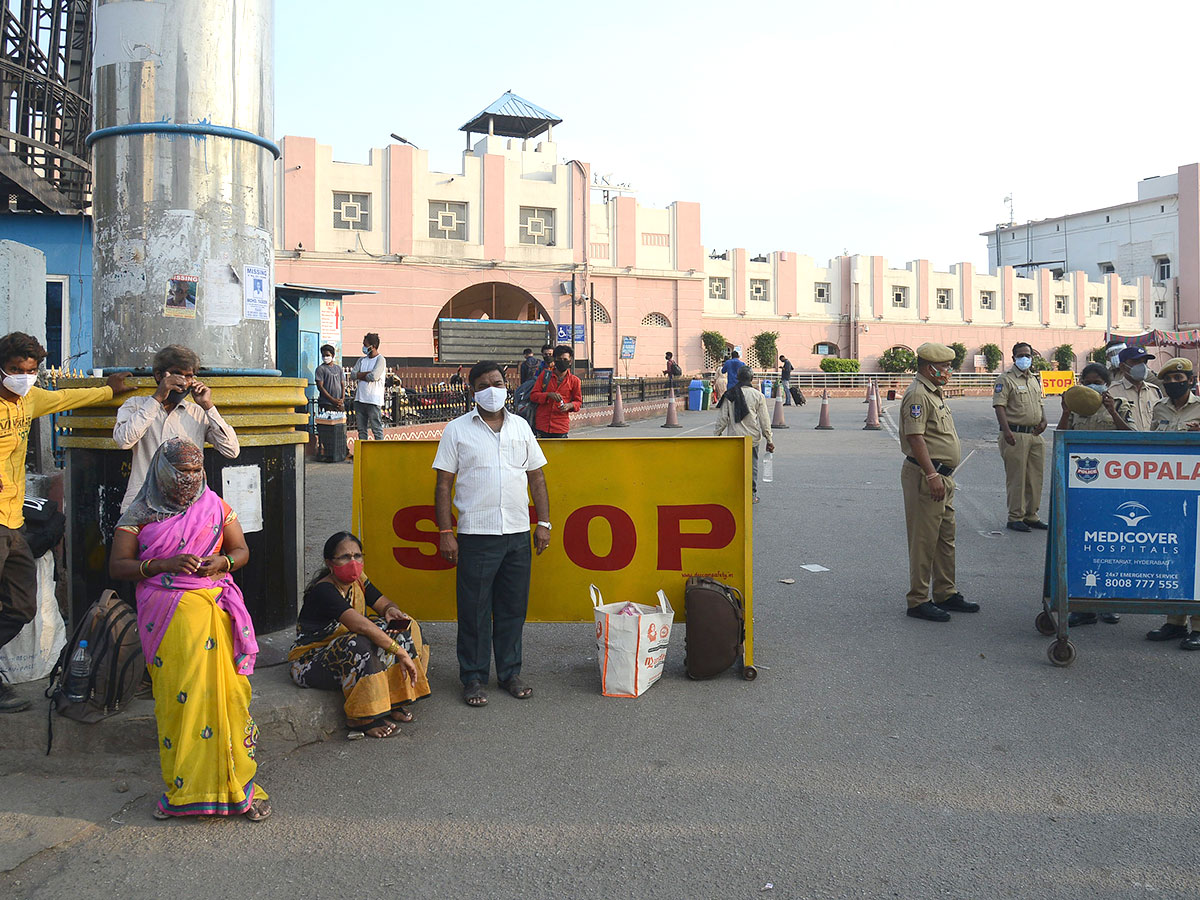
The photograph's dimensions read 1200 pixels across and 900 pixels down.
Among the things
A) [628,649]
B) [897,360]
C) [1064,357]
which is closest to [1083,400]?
[628,649]

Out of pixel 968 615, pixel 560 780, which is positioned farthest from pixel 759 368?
pixel 560 780

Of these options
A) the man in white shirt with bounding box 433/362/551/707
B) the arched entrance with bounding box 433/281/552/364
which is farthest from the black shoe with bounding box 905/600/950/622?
the arched entrance with bounding box 433/281/552/364

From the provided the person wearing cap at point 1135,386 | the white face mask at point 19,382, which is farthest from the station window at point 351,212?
the white face mask at point 19,382

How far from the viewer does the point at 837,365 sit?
51688 millimetres

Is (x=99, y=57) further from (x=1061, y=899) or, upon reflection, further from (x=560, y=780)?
(x=1061, y=899)

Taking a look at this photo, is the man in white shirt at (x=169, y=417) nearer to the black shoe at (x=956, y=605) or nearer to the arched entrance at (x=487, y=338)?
the black shoe at (x=956, y=605)

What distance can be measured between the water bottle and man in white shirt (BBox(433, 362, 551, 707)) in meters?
1.68

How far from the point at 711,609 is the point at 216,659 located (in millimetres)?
2648

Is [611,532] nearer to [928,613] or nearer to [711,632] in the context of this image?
[711,632]

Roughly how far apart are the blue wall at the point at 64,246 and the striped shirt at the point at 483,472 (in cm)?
1448

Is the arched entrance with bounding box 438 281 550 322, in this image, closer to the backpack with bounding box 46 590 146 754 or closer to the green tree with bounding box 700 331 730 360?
the green tree with bounding box 700 331 730 360

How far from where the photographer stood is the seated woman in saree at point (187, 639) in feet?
12.1

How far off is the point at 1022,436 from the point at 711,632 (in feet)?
20.4

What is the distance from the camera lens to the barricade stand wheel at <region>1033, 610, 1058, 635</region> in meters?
6.30
